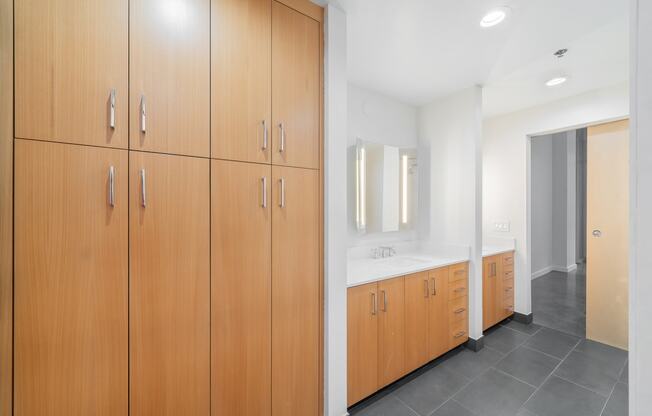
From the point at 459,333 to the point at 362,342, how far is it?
4.07 ft

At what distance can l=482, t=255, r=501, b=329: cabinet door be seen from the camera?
2.73m

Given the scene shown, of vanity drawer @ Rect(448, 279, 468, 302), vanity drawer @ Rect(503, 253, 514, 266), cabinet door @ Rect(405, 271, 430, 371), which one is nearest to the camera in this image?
cabinet door @ Rect(405, 271, 430, 371)

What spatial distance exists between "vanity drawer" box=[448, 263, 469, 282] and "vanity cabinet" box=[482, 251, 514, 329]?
0.34 meters

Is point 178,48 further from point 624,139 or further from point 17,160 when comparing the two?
point 624,139

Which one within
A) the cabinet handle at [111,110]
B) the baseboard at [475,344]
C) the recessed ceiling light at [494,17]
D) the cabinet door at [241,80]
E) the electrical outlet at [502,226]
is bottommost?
the baseboard at [475,344]

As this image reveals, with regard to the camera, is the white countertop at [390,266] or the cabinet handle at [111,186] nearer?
the cabinet handle at [111,186]

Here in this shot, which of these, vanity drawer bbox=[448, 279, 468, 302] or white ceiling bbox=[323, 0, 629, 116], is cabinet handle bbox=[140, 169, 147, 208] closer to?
white ceiling bbox=[323, 0, 629, 116]

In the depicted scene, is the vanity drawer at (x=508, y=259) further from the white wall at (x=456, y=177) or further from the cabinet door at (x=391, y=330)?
the cabinet door at (x=391, y=330)

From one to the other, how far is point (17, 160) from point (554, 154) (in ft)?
23.3

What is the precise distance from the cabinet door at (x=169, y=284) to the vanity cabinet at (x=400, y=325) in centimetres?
94

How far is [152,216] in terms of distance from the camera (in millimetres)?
1048

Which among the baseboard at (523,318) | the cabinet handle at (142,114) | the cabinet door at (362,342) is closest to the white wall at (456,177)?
the baseboard at (523,318)

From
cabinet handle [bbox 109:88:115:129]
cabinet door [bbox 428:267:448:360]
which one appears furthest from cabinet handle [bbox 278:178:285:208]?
cabinet door [bbox 428:267:448:360]

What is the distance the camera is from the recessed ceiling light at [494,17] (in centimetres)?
155
